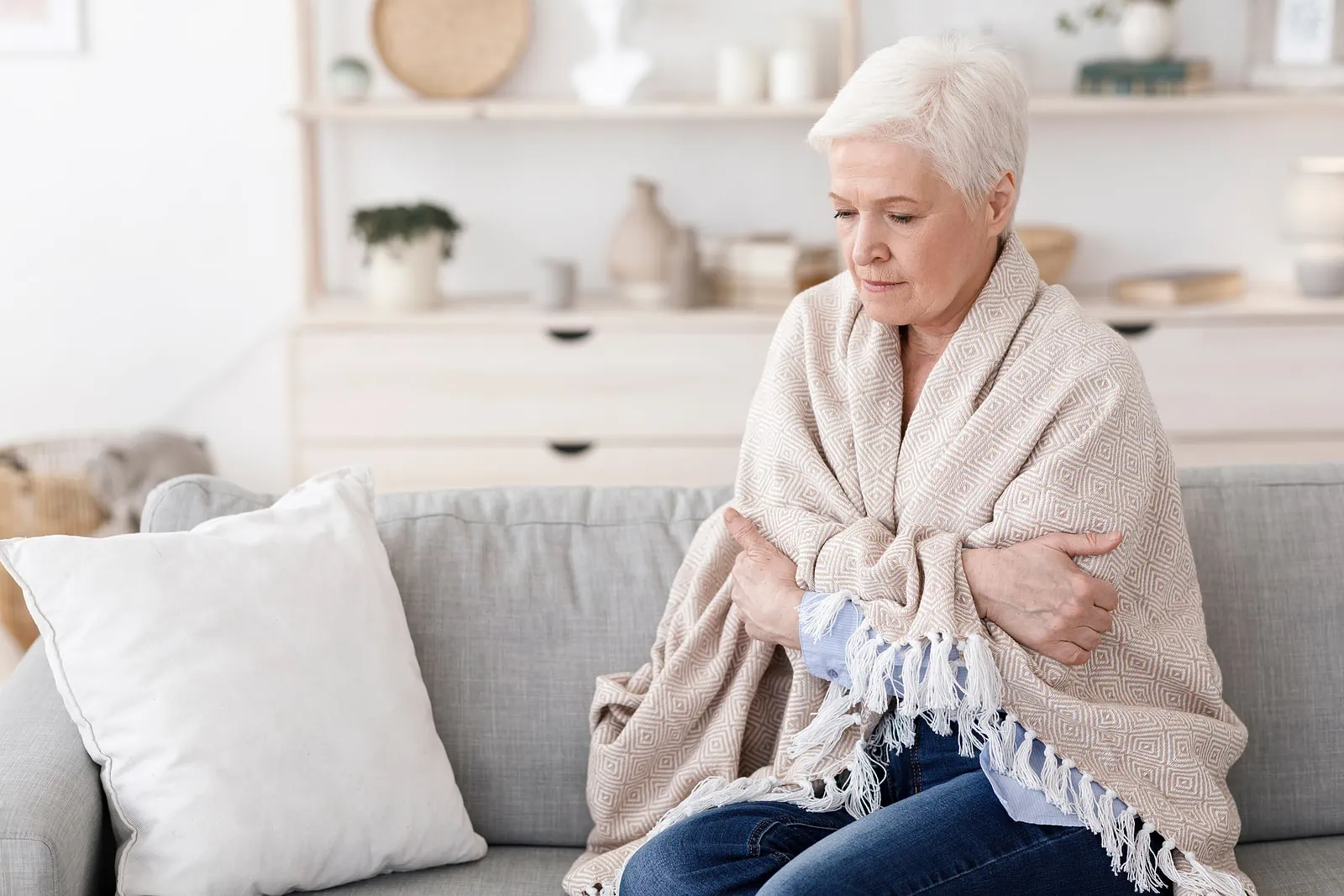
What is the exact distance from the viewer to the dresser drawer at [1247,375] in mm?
3232

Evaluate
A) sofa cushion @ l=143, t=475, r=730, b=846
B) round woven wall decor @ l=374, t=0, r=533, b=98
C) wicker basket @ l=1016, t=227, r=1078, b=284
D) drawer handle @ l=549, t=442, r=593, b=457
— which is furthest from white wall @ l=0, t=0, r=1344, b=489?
sofa cushion @ l=143, t=475, r=730, b=846

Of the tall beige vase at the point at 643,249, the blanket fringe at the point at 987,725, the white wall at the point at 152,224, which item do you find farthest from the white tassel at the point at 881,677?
the white wall at the point at 152,224

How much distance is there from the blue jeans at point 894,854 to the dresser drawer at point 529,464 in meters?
1.81

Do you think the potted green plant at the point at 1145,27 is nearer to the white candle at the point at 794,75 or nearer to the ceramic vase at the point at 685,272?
the white candle at the point at 794,75

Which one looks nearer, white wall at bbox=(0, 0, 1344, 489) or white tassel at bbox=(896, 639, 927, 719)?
white tassel at bbox=(896, 639, 927, 719)

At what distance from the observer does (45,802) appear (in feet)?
4.46

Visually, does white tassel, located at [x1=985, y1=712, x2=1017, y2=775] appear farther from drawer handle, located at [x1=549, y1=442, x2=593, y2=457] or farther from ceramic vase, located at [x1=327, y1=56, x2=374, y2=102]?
ceramic vase, located at [x1=327, y1=56, x2=374, y2=102]

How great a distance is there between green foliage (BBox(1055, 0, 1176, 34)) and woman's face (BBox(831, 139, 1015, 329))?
204 cm

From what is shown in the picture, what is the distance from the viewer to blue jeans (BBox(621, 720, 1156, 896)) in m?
1.38

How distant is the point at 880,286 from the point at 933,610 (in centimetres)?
38

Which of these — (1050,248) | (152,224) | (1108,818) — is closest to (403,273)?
(152,224)

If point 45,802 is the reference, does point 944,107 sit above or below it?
above

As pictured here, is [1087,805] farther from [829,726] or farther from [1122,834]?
[829,726]

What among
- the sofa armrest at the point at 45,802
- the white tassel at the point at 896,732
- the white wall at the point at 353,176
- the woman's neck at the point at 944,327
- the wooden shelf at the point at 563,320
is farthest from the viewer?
the white wall at the point at 353,176
